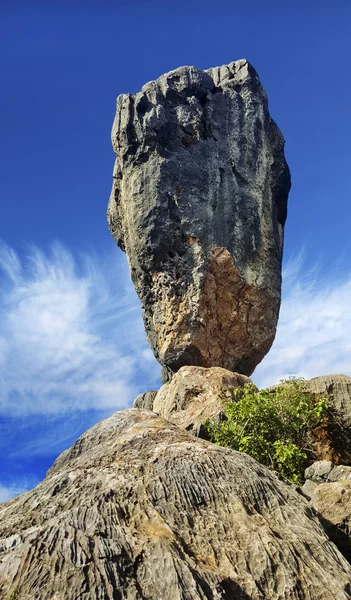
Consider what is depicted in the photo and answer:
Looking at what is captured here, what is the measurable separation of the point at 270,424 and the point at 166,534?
34.4 feet

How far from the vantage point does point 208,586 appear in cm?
614

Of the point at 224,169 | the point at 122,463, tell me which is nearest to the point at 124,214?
the point at 224,169

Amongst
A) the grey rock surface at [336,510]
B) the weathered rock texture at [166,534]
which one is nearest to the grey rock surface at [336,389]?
the grey rock surface at [336,510]

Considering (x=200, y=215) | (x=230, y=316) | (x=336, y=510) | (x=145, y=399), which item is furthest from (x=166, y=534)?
(x=200, y=215)

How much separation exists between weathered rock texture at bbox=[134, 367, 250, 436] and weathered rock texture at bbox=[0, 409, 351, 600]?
9.66 meters

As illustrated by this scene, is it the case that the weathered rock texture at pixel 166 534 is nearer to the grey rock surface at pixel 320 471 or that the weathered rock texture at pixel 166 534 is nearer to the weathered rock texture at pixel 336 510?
the weathered rock texture at pixel 336 510

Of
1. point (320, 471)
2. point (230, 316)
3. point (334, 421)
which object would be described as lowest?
point (320, 471)

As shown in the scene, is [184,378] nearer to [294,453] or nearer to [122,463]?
[294,453]

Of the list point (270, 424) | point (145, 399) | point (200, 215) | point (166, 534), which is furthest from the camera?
point (200, 215)

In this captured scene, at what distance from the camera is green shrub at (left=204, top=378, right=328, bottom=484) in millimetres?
16156

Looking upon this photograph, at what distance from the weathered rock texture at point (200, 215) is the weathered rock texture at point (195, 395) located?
3.42 meters

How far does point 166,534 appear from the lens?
6898 millimetres

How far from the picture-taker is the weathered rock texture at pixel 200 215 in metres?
26.4

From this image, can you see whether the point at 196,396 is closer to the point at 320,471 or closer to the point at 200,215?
the point at 320,471
